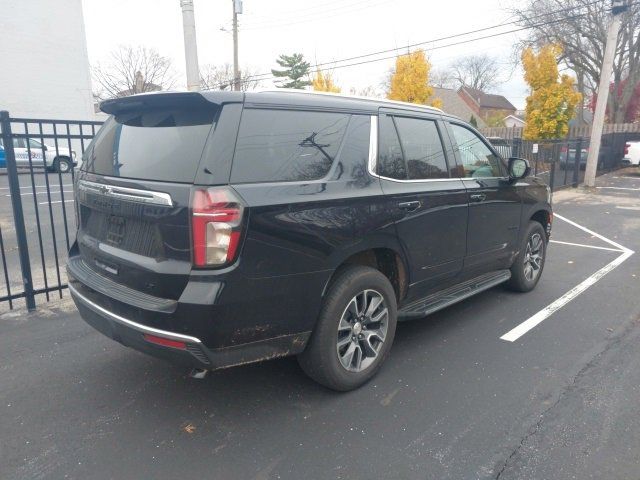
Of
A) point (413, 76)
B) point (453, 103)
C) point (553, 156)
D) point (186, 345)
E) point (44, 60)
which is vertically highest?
point (44, 60)

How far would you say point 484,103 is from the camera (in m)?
68.7

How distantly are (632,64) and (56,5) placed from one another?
1384 inches

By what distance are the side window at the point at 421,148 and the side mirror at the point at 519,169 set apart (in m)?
1.13

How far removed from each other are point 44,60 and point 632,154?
30.3 m

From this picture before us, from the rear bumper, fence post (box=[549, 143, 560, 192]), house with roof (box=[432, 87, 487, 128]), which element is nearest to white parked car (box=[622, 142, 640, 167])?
fence post (box=[549, 143, 560, 192])

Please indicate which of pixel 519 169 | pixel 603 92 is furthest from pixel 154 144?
pixel 603 92

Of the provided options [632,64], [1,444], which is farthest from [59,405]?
[632,64]

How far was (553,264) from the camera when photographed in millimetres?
6684

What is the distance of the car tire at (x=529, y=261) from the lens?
5.11 m

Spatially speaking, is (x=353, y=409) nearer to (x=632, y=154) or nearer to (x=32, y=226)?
(x=32, y=226)

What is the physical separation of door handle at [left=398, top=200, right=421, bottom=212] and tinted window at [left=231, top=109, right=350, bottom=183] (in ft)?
2.16

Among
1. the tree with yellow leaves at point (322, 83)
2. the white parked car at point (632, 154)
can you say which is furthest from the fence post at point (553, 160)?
the tree with yellow leaves at point (322, 83)

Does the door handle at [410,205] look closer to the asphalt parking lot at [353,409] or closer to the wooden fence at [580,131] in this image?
the asphalt parking lot at [353,409]

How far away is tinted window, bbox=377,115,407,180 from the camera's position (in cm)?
340
